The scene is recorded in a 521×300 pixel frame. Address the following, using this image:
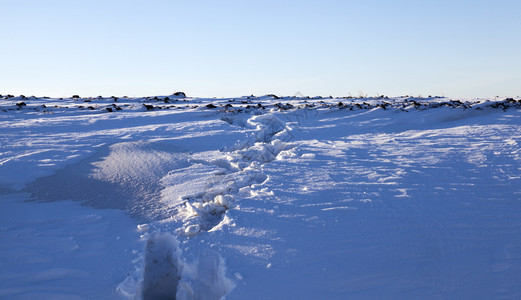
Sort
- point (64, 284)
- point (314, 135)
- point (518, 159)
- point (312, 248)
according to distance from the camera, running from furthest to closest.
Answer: point (314, 135) → point (518, 159) → point (312, 248) → point (64, 284)

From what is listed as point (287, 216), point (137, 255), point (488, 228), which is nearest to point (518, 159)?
point (488, 228)

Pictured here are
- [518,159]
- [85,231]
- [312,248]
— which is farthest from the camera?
[518,159]

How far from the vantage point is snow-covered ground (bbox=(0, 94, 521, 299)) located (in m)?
1.88

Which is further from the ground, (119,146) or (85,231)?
(119,146)

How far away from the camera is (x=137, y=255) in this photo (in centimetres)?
211

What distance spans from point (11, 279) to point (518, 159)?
390 centimetres

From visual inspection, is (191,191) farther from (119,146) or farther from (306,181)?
(119,146)

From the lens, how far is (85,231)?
2393 mm

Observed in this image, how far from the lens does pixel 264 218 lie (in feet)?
7.94

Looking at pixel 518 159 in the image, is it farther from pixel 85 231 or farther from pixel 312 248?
pixel 85 231

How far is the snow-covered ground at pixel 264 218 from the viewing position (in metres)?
1.88

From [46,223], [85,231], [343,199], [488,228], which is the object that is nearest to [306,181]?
[343,199]

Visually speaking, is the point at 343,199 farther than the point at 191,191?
No

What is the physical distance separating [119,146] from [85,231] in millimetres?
2088
